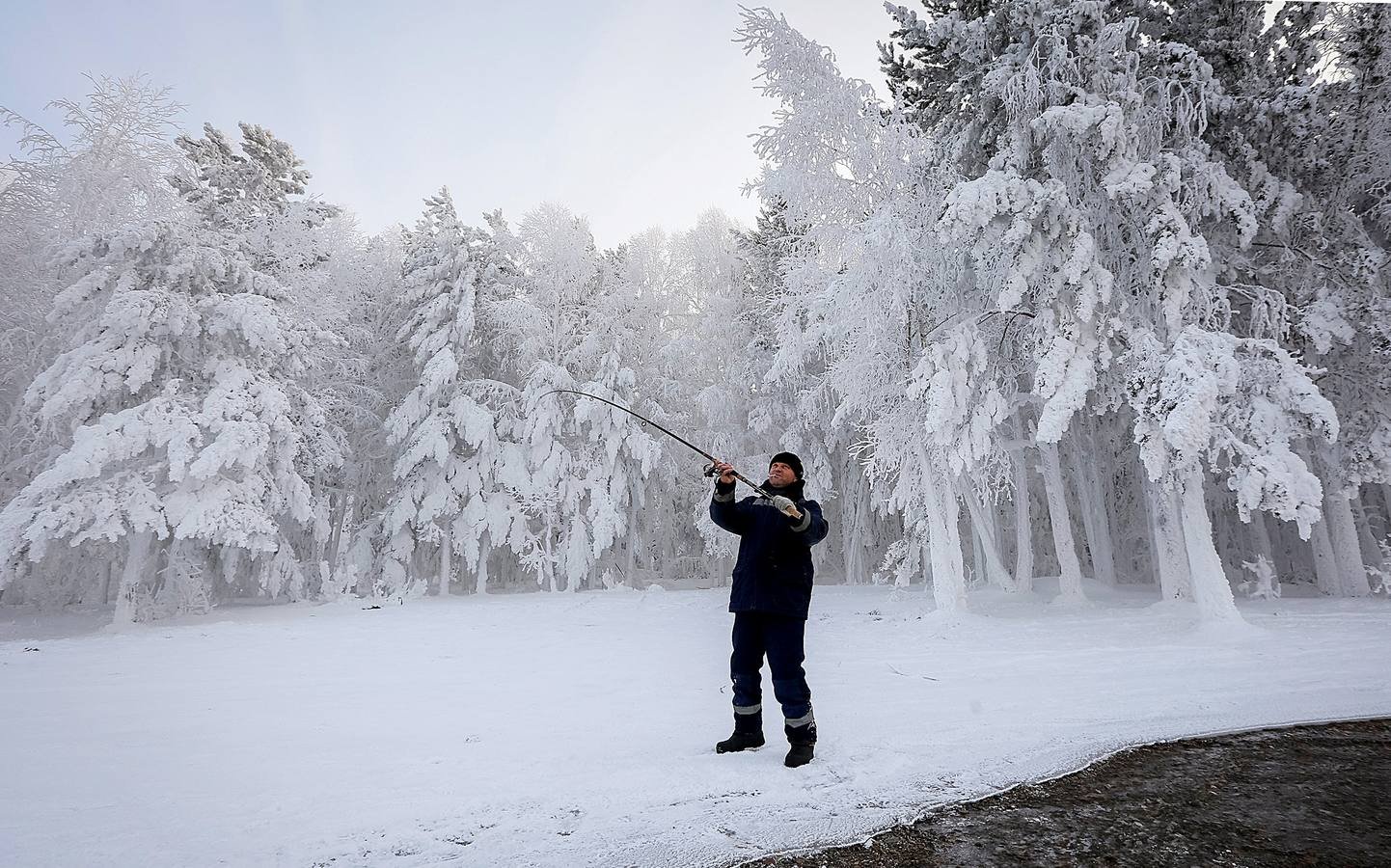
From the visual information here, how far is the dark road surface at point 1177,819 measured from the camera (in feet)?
8.33

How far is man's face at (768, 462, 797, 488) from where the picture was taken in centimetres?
457

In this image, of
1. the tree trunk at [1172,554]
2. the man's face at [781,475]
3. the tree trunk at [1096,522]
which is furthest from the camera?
the tree trunk at [1096,522]

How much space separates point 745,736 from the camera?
4277 mm

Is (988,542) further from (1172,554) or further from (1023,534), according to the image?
(1172,554)

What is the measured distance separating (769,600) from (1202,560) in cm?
1044

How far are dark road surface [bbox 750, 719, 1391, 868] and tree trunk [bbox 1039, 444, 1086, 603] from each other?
12.5 meters

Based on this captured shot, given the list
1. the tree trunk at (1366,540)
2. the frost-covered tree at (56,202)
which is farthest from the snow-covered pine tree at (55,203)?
the tree trunk at (1366,540)

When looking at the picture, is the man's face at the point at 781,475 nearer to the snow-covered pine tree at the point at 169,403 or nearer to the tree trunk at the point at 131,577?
the snow-covered pine tree at the point at 169,403

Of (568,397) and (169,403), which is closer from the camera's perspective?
(169,403)

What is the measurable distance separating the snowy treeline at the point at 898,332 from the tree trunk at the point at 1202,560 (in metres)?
0.07

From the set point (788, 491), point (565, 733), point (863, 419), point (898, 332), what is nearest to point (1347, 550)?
point (863, 419)

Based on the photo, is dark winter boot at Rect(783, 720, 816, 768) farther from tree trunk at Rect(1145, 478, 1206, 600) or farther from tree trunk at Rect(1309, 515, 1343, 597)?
tree trunk at Rect(1309, 515, 1343, 597)

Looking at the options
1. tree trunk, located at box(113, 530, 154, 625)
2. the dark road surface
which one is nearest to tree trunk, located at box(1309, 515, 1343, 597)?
the dark road surface

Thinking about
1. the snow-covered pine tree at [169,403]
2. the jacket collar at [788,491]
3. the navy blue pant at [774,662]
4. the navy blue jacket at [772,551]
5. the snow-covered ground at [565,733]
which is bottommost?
the snow-covered ground at [565,733]
